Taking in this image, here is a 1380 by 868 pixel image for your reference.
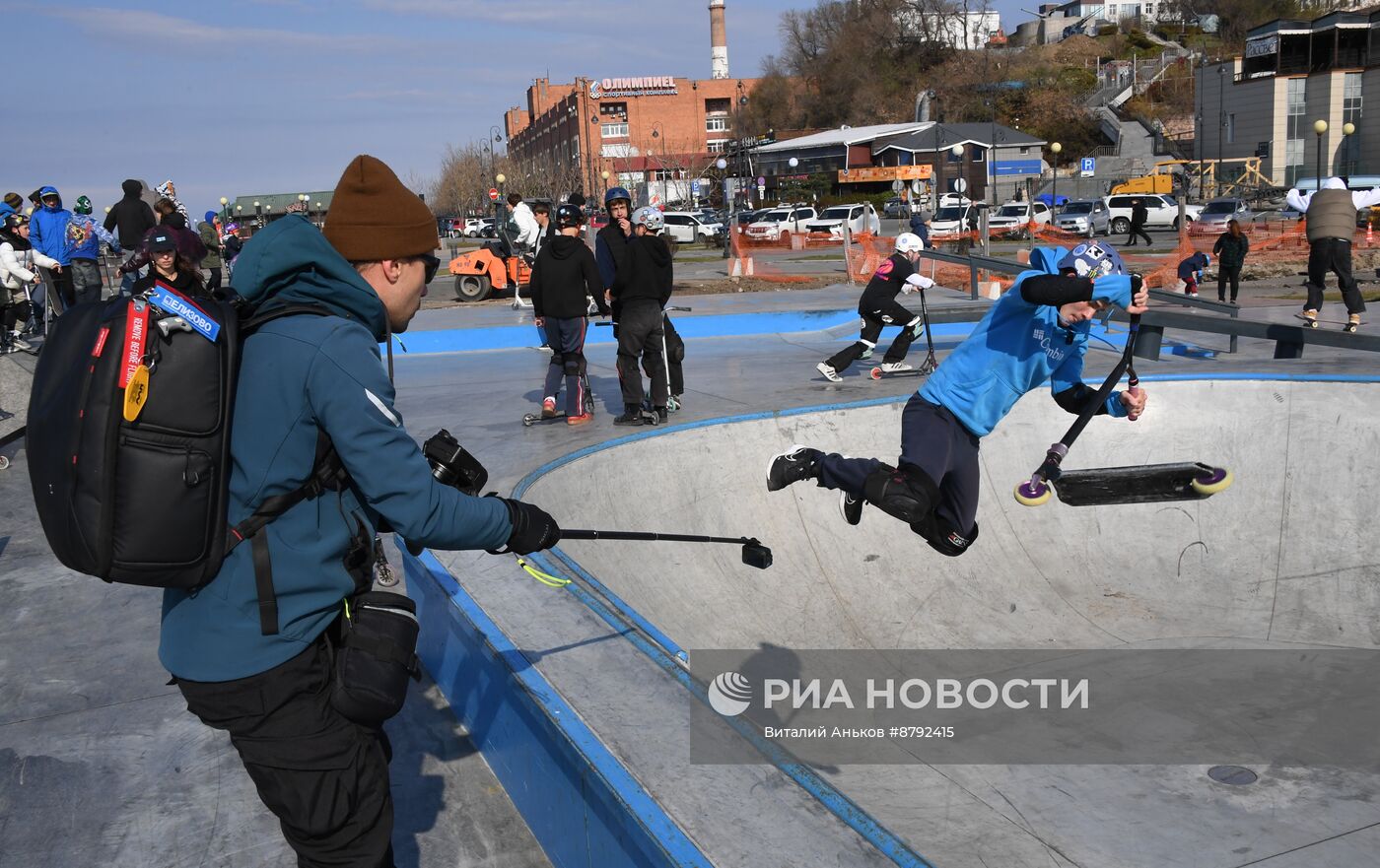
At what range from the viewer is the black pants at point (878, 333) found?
34.9 ft

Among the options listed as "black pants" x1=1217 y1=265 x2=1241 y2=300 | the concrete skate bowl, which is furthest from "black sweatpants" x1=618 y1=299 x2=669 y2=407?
"black pants" x1=1217 y1=265 x2=1241 y2=300

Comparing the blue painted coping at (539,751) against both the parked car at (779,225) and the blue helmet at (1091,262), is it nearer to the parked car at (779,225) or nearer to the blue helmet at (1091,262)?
the blue helmet at (1091,262)

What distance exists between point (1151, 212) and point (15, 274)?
37412 millimetres

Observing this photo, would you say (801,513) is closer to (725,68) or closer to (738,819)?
(738,819)

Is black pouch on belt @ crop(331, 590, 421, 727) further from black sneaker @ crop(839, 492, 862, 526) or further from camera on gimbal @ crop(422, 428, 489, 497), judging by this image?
black sneaker @ crop(839, 492, 862, 526)

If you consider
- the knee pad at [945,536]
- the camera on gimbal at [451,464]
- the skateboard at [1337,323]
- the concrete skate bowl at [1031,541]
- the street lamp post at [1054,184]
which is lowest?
the concrete skate bowl at [1031,541]

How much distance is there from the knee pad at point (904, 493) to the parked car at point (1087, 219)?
1349 inches

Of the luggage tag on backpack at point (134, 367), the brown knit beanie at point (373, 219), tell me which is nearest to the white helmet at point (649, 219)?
the brown knit beanie at point (373, 219)

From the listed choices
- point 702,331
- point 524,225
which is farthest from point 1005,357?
point 524,225

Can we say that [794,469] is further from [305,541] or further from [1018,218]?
[1018,218]

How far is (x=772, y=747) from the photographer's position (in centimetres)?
295

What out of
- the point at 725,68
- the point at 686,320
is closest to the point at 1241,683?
the point at 686,320

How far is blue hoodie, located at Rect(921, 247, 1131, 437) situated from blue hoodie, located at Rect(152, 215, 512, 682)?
326cm

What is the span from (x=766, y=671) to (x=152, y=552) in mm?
4048
